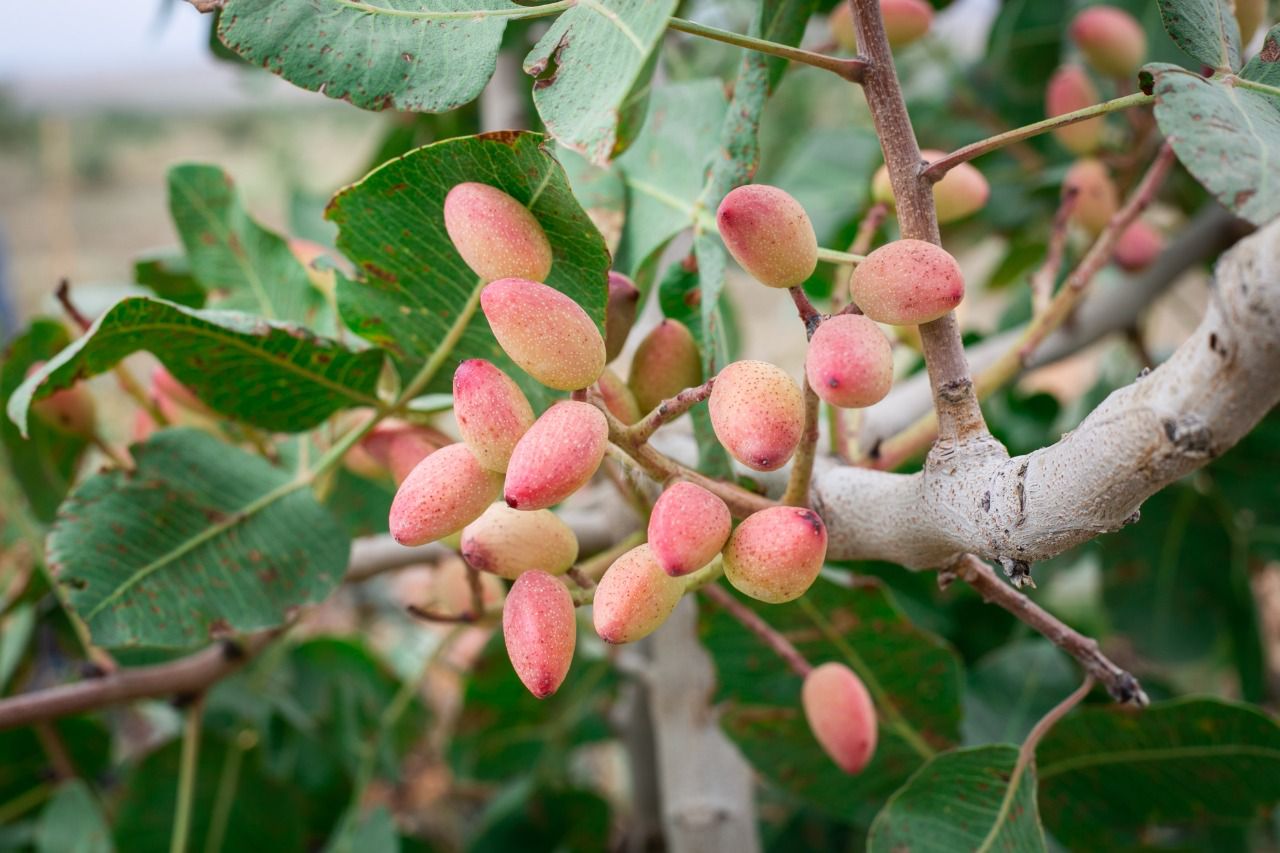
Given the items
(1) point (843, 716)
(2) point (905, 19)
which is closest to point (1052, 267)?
(2) point (905, 19)

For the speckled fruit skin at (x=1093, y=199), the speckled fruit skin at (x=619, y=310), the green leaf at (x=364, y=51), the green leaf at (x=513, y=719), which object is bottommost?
the green leaf at (x=513, y=719)

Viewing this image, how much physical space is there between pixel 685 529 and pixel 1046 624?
179mm

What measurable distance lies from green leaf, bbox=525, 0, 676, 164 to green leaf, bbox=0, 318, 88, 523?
0.44 m

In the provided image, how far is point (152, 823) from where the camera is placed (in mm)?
775

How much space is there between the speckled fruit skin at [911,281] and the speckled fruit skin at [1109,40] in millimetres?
556

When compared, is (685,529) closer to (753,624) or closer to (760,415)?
(760,415)

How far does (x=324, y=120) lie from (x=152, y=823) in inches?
273

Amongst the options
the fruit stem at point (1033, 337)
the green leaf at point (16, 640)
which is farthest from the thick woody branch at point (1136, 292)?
the green leaf at point (16, 640)

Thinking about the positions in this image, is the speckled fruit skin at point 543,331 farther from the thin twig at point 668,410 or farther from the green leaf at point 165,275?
the green leaf at point 165,275

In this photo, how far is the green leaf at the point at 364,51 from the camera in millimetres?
374

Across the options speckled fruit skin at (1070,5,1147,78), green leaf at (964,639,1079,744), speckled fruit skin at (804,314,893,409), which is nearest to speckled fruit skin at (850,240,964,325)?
speckled fruit skin at (804,314,893,409)

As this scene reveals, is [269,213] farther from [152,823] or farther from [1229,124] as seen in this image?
[1229,124]

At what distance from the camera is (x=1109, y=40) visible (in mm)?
776

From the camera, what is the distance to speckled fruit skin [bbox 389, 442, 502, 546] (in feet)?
1.14
